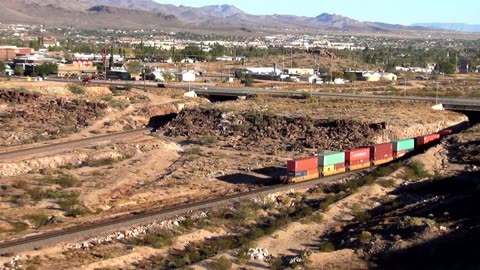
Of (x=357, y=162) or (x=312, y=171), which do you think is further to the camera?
(x=357, y=162)

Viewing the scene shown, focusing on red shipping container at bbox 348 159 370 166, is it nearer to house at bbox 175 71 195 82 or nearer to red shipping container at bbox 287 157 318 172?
red shipping container at bbox 287 157 318 172

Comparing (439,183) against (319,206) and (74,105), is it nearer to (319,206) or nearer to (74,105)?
(319,206)

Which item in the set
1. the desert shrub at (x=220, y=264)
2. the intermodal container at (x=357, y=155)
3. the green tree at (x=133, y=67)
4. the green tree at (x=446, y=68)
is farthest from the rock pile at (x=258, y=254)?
the green tree at (x=446, y=68)

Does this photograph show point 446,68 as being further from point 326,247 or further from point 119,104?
point 326,247

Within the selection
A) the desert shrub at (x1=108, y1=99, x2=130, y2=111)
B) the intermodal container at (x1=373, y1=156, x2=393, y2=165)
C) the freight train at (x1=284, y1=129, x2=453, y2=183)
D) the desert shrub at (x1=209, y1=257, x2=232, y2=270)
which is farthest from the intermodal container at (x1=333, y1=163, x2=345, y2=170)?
the desert shrub at (x1=108, y1=99, x2=130, y2=111)

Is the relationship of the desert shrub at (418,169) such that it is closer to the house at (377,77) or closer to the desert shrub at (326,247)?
the desert shrub at (326,247)

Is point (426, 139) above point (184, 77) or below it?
below

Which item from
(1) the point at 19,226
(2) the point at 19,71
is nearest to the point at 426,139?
(1) the point at 19,226
